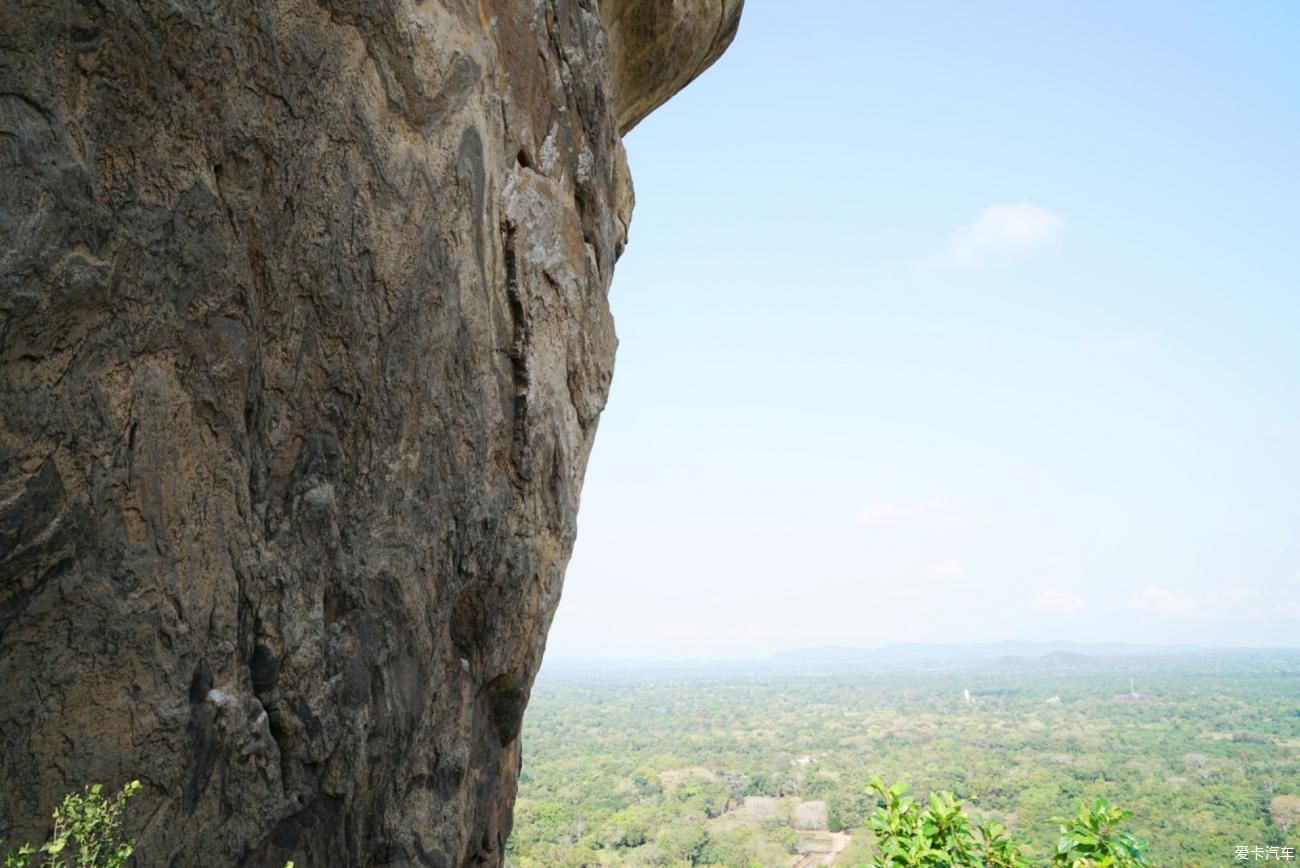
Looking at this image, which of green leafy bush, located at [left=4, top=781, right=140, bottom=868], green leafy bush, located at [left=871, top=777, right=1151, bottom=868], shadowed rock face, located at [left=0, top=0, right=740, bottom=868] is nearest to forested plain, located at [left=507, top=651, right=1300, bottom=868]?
green leafy bush, located at [left=871, top=777, right=1151, bottom=868]

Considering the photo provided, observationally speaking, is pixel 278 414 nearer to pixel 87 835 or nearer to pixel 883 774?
pixel 87 835

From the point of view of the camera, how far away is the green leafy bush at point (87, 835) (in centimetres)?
389

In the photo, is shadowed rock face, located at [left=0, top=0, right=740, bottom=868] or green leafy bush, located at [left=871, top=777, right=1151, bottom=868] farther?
green leafy bush, located at [left=871, top=777, right=1151, bottom=868]

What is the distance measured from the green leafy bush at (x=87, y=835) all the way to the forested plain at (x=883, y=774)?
5960 mm

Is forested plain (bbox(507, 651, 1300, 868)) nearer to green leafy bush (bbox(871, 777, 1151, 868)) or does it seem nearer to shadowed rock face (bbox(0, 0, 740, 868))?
green leafy bush (bbox(871, 777, 1151, 868))

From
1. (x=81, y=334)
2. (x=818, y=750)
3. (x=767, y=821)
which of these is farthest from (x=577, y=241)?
(x=818, y=750)

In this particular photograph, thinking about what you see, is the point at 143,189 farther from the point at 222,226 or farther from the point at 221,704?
the point at 221,704

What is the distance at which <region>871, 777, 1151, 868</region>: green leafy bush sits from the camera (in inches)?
247

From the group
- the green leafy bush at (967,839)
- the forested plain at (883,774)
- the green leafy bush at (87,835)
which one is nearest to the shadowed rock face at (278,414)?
the green leafy bush at (87,835)

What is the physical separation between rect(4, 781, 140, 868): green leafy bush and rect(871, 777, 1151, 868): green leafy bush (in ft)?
16.7

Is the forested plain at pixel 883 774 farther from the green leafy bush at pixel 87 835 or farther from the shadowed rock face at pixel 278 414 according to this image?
the green leafy bush at pixel 87 835

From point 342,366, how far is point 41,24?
2349mm

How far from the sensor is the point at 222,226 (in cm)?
507

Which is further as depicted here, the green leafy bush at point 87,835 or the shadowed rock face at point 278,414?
the shadowed rock face at point 278,414
